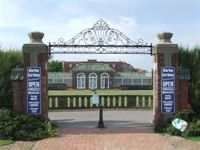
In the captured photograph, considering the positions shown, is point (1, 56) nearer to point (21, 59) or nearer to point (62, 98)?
point (21, 59)

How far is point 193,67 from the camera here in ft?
53.7

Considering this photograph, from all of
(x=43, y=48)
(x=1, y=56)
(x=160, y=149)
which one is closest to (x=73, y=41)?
(x=43, y=48)

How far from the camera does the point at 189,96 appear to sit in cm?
1625

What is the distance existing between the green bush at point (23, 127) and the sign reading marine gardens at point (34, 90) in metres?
0.50

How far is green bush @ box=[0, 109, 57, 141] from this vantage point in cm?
1354

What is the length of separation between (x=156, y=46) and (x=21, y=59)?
494cm

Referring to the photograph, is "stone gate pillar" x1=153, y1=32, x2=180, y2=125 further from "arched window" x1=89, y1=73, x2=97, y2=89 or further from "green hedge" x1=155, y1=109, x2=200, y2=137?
"arched window" x1=89, y1=73, x2=97, y2=89

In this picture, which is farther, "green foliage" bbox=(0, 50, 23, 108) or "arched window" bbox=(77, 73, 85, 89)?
"arched window" bbox=(77, 73, 85, 89)

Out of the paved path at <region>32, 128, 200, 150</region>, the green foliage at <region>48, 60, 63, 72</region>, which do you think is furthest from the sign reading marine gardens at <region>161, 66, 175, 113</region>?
the green foliage at <region>48, 60, 63, 72</region>

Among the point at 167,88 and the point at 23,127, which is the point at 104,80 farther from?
the point at 23,127

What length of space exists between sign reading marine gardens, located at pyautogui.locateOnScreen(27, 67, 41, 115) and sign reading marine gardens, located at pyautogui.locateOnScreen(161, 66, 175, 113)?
13.9ft

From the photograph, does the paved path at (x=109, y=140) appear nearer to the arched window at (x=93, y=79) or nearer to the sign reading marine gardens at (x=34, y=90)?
the sign reading marine gardens at (x=34, y=90)

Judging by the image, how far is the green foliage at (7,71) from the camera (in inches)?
622

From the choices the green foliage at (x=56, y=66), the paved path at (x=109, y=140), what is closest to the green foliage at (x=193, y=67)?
the paved path at (x=109, y=140)
